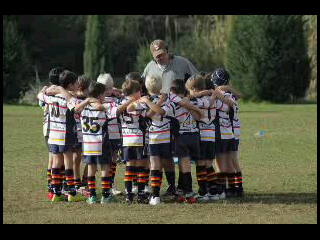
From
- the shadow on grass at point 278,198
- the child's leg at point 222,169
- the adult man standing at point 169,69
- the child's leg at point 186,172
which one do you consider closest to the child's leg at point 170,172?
the child's leg at point 186,172

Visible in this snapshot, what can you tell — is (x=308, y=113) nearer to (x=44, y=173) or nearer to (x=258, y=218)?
(x=44, y=173)

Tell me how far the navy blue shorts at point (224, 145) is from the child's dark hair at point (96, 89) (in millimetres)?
1796

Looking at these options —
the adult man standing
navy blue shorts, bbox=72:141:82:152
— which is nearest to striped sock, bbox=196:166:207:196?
the adult man standing

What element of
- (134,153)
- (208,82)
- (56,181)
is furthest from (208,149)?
(56,181)

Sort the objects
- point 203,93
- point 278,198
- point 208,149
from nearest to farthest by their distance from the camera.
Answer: point 203,93 → point 208,149 → point 278,198

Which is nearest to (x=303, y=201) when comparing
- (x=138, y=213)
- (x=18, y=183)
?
(x=138, y=213)

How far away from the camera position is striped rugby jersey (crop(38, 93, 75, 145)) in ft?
35.8

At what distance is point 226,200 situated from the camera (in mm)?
10836

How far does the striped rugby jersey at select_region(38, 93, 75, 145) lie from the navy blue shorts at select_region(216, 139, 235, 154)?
1978mm

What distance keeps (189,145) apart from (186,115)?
39 centimetres

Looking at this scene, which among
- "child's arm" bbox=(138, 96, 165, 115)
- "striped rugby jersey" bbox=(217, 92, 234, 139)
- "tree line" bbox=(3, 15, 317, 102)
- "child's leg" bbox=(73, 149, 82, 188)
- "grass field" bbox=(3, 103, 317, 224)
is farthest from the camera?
"tree line" bbox=(3, 15, 317, 102)

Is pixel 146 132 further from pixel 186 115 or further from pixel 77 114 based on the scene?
pixel 77 114

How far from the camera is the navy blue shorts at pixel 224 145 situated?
1116 centimetres

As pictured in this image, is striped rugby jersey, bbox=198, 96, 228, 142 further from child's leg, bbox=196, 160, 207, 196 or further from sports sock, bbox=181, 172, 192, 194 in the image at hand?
sports sock, bbox=181, 172, 192, 194
